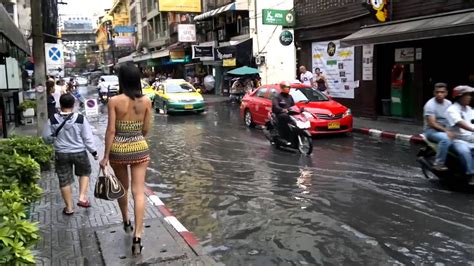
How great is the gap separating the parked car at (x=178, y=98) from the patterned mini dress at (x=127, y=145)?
15700 millimetres

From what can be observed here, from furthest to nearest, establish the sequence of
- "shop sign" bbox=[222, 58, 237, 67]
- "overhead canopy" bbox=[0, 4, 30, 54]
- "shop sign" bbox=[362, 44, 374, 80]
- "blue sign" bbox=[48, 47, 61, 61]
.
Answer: "shop sign" bbox=[222, 58, 237, 67] → "shop sign" bbox=[362, 44, 374, 80] → "blue sign" bbox=[48, 47, 61, 61] → "overhead canopy" bbox=[0, 4, 30, 54]

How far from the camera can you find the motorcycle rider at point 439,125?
7.15 metres

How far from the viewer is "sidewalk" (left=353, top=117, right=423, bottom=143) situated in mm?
12566

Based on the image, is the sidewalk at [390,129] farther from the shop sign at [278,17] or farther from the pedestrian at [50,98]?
the pedestrian at [50,98]

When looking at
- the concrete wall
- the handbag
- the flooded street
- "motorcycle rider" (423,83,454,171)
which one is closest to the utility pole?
the flooded street

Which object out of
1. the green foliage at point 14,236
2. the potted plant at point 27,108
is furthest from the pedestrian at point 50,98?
the green foliage at point 14,236

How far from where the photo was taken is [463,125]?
693 centimetres

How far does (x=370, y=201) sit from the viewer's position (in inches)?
263

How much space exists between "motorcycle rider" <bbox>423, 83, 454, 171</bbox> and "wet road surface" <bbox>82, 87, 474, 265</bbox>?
50cm

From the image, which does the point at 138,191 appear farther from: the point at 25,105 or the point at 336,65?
the point at 25,105

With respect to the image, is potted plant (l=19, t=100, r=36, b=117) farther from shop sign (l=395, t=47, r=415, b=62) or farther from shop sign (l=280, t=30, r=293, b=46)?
shop sign (l=395, t=47, r=415, b=62)

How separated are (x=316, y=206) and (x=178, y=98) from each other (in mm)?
14785

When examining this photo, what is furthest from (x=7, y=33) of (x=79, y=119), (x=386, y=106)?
(x=386, y=106)

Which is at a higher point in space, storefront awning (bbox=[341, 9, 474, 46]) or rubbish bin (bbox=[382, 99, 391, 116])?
storefront awning (bbox=[341, 9, 474, 46])
